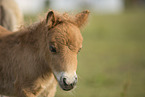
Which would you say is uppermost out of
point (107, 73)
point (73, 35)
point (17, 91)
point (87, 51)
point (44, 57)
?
point (73, 35)

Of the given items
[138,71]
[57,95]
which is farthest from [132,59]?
[57,95]

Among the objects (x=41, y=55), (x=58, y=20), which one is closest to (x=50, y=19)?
(x=58, y=20)

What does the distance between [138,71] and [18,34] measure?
6184mm

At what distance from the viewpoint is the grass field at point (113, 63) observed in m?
7.02

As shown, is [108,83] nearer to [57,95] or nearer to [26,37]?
[57,95]

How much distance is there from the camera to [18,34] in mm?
4227

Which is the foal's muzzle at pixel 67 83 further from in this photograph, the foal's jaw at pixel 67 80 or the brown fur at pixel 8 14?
the brown fur at pixel 8 14

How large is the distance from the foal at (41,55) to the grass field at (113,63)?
0.85 meters

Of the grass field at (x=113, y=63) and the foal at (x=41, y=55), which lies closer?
the foal at (x=41, y=55)

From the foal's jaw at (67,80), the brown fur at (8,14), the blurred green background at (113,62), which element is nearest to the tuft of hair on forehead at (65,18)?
the foal's jaw at (67,80)

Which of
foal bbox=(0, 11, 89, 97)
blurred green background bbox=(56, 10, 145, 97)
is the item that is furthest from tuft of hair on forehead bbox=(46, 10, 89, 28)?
blurred green background bbox=(56, 10, 145, 97)

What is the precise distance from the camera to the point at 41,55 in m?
3.91

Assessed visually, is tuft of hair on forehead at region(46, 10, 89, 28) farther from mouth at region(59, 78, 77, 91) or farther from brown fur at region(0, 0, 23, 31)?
brown fur at region(0, 0, 23, 31)

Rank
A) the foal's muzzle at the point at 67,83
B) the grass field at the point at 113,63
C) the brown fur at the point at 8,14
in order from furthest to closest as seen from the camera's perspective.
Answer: the grass field at the point at 113,63 → the brown fur at the point at 8,14 → the foal's muzzle at the point at 67,83
